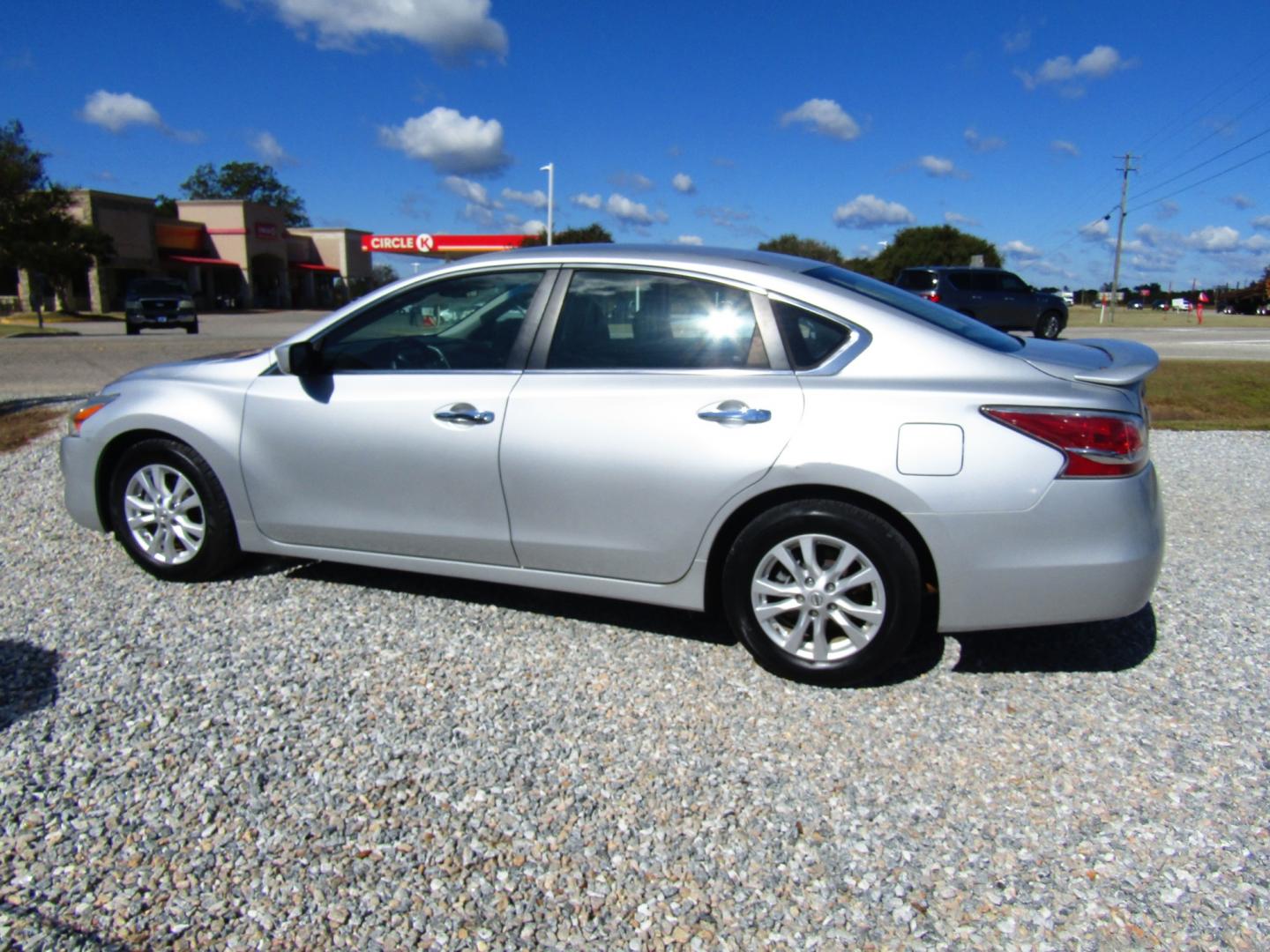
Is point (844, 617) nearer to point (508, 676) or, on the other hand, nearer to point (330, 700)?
point (508, 676)

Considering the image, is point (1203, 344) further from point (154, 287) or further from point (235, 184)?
point (235, 184)

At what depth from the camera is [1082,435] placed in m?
3.39

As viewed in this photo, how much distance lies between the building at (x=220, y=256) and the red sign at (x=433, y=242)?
37.4ft

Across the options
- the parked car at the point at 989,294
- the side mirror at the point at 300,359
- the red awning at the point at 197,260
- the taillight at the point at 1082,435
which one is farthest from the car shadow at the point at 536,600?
the red awning at the point at 197,260

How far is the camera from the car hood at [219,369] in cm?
458

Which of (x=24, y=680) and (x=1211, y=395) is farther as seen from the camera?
(x=1211, y=395)

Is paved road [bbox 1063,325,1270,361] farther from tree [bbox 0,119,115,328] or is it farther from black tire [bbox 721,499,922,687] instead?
tree [bbox 0,119,115,328]

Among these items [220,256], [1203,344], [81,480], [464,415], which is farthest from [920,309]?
[220,256]

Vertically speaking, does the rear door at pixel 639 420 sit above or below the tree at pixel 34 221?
below

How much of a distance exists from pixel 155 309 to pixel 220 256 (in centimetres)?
3476

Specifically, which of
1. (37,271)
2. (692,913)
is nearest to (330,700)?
(692,913)

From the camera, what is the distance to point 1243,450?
9.09 m

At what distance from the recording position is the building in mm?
50875

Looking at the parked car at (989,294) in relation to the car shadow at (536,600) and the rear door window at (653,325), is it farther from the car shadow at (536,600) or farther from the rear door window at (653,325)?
the rear door window at (653,325)
